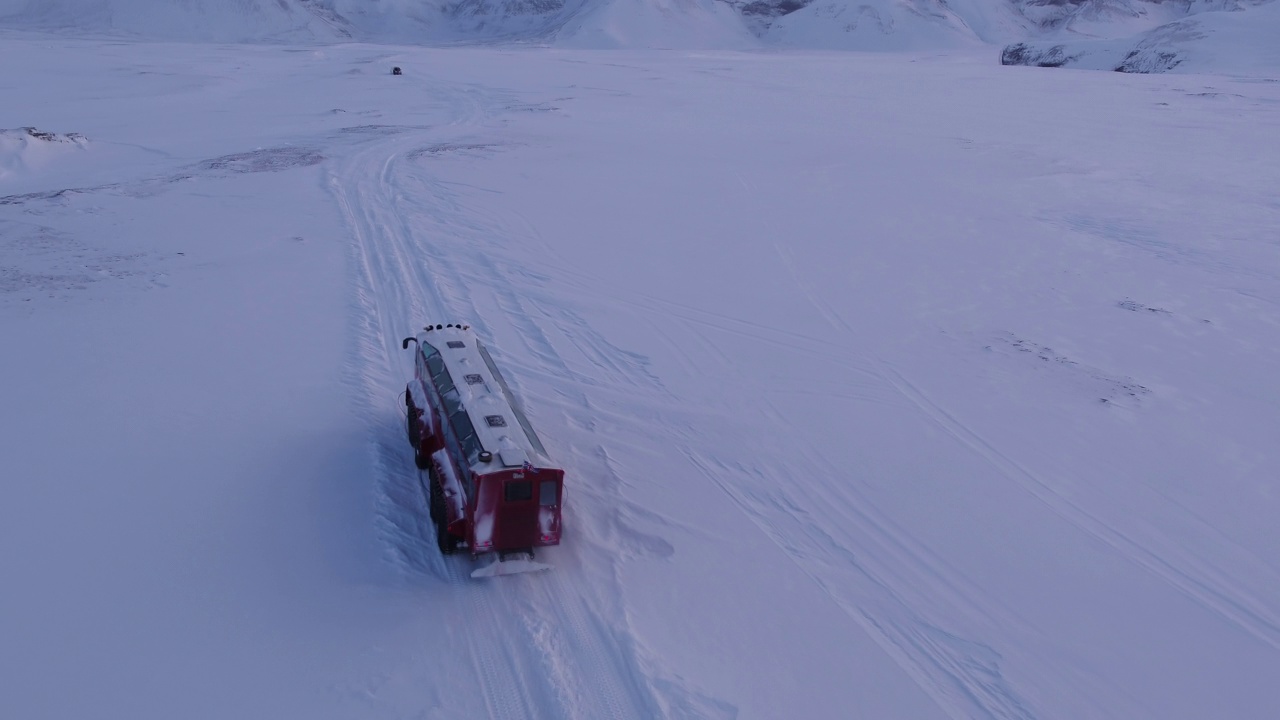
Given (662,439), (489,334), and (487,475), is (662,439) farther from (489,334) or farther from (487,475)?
(489,334)

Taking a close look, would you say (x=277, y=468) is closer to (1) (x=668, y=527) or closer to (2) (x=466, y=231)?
(1) (x=668, y=527)

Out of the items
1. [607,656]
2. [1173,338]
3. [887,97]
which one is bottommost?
[607,656]

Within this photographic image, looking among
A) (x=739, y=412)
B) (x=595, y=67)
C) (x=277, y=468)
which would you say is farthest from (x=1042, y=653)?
(x=595, y=67)

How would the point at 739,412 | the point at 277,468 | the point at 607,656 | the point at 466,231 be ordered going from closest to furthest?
the point at 607,656 → the point at 277,468 → the point at 739,412 → the point at 466,231

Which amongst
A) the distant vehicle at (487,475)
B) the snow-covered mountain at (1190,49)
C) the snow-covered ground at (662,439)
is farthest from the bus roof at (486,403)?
the snow-covered mountain at (1190,49)

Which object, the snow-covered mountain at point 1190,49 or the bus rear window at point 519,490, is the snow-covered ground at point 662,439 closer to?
the bus rear window at point 519,490

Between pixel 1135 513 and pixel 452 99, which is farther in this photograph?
pixel 452 99

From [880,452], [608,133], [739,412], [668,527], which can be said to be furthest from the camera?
[608,133]
